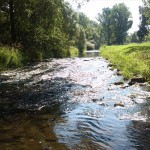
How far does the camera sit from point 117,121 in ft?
29.4

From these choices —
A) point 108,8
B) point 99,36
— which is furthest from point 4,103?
point 99,36

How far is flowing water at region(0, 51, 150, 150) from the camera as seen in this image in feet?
23.6

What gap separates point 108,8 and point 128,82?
132109mm

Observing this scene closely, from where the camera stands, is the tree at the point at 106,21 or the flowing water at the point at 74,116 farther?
the tree at the point at 106,21

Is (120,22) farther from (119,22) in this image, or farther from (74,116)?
(74,116)

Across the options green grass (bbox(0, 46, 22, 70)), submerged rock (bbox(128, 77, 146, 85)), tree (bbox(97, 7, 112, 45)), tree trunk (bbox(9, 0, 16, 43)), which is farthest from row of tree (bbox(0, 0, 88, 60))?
tree (bbox(97, 7, 112, 45))

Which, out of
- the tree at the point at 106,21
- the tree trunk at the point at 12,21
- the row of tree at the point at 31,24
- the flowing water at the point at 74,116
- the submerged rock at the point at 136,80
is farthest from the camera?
the tree at the point at 106,21

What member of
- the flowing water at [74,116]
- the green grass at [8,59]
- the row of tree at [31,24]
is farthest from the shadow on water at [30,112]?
the row of tree at [31,24]

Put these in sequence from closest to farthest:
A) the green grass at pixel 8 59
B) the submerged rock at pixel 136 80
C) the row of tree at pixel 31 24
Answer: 1. the submerged rock at pixel 136 80
2. the green grass at pixel 8 59
3. the row of tree at pixel 31 24

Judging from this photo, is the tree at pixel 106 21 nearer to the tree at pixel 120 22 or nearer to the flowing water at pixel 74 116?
the tree at pixel 120 22

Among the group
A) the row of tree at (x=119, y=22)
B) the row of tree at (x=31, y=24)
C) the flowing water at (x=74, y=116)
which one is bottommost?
the flowing water at (x=74, y=116)

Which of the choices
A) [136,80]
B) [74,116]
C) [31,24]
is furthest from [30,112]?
[31,24]

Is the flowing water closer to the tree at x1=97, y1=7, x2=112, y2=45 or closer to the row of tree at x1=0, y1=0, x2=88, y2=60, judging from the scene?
the row of tree at x1=0, y1=0, x2=88, y2=60

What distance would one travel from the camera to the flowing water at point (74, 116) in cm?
719
